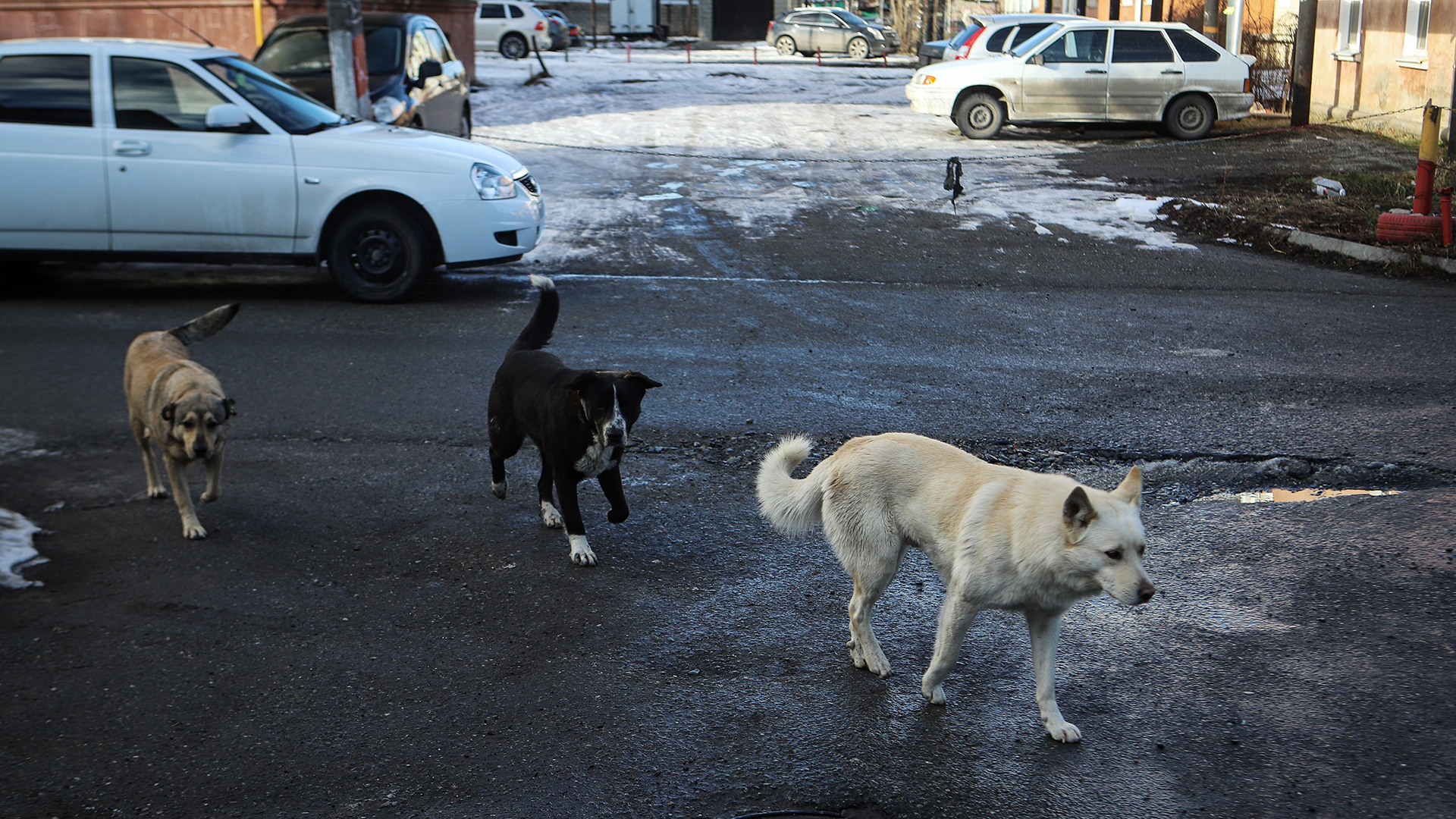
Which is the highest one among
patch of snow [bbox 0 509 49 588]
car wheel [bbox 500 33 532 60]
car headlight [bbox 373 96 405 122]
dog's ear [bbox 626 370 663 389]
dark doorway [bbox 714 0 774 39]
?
dark doorway [bbox 714 0 774 39]

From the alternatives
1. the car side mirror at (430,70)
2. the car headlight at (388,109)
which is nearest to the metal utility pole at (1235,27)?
the car side mirror at (430,70)

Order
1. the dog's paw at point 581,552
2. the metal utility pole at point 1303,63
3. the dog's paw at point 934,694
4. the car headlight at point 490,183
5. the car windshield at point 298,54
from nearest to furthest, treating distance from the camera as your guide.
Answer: the dog's paw at point 934,694 → the dog's paw at point 581,552 → the car headlight at point 490,183 → the car windshield at point 298,54 → the metal utility pole at point 1303,63

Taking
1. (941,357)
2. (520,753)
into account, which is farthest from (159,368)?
(941,357)

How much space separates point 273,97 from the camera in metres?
9.59

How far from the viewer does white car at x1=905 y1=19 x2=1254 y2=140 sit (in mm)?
18938

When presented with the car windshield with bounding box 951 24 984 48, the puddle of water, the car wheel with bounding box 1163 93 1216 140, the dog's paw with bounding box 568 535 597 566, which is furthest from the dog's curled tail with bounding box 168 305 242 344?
the car windshield with bounding box 951 24 984 48

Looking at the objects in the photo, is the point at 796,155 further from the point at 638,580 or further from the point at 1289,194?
the point at 638,580

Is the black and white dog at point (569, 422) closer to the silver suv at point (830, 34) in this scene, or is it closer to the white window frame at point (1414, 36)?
the white window frame at point (1414, 36)

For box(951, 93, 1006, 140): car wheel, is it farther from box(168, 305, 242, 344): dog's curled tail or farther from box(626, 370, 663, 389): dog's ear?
box(626, 370, 663, 389): dog's ear

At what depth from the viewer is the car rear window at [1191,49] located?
18969 mm

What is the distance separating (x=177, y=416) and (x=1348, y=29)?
23710 mm

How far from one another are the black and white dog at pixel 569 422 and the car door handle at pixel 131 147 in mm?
5357

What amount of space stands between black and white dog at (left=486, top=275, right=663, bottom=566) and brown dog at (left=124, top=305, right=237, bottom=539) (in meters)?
1.21

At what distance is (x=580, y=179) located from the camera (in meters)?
15.7
